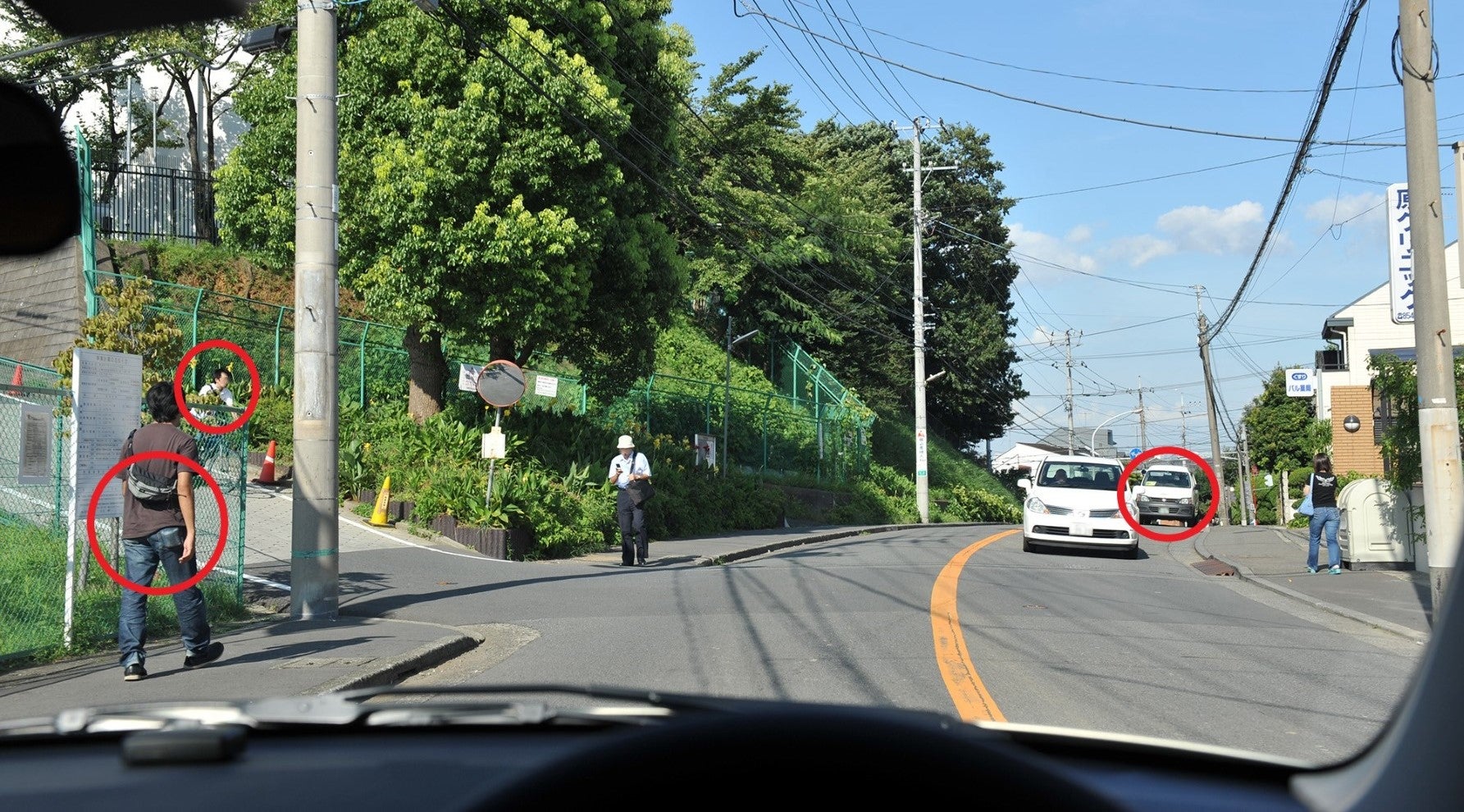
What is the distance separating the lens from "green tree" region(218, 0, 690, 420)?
19.4 meters

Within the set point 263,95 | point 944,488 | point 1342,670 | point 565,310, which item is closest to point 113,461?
point 1342,670

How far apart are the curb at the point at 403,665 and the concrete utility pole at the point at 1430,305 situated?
9.02m

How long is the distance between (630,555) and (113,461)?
30.4 ft

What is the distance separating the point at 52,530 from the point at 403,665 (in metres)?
4.08

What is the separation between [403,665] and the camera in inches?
344

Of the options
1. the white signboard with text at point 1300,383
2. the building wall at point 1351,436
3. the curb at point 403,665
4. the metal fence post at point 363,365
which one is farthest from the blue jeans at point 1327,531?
the white signboard with text at point 1300,383

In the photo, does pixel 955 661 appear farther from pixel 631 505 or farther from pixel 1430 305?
pixel 631 505

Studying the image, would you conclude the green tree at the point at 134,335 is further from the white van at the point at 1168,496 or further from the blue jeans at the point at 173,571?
the white van at the point at 1168,496

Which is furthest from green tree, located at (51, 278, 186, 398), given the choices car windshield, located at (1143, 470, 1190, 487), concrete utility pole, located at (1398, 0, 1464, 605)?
car windshield, located at (1143, 470, 1190, 487)

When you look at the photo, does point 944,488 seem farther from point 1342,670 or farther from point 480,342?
point 1342,670

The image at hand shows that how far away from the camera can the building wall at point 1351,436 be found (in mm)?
37594

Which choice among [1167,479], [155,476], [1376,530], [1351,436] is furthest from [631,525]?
[1351,436]

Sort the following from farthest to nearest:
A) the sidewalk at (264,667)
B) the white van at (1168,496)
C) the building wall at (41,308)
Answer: the white van at (1168,496) → the building wall at (41,308) → the sidewalk at (264,667)

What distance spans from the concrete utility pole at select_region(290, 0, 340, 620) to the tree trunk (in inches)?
410
